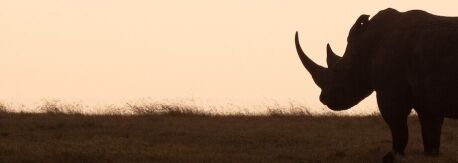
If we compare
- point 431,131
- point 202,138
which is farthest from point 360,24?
point 202,138

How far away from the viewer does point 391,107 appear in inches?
472

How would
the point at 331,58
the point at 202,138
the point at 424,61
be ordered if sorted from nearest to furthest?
1. the point at 424,61
2. the point at 331,58
3. the point at 202,138

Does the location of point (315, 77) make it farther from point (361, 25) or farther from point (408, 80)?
point (408, 80)

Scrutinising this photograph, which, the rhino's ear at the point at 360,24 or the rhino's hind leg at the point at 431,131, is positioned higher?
the rhino's ear at the point at 360,24

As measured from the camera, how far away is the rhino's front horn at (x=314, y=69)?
523 inches

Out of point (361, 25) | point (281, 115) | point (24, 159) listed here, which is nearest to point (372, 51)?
point (361, 25)

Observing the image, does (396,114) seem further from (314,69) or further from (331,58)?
(314,69)

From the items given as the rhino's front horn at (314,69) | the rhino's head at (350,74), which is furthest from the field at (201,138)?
the rhino's front horn at (314,69)

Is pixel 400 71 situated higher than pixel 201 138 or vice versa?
pixel 400 71

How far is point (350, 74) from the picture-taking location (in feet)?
42.1

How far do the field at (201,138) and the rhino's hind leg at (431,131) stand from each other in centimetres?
18

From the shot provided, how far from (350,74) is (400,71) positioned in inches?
51.7

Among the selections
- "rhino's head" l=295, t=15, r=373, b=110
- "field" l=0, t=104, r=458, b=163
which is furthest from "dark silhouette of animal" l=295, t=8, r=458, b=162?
"field" l=0, t=104, r=458, b=163

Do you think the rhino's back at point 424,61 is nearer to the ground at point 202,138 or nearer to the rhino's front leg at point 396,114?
the rhino's front leg at point 396,114
